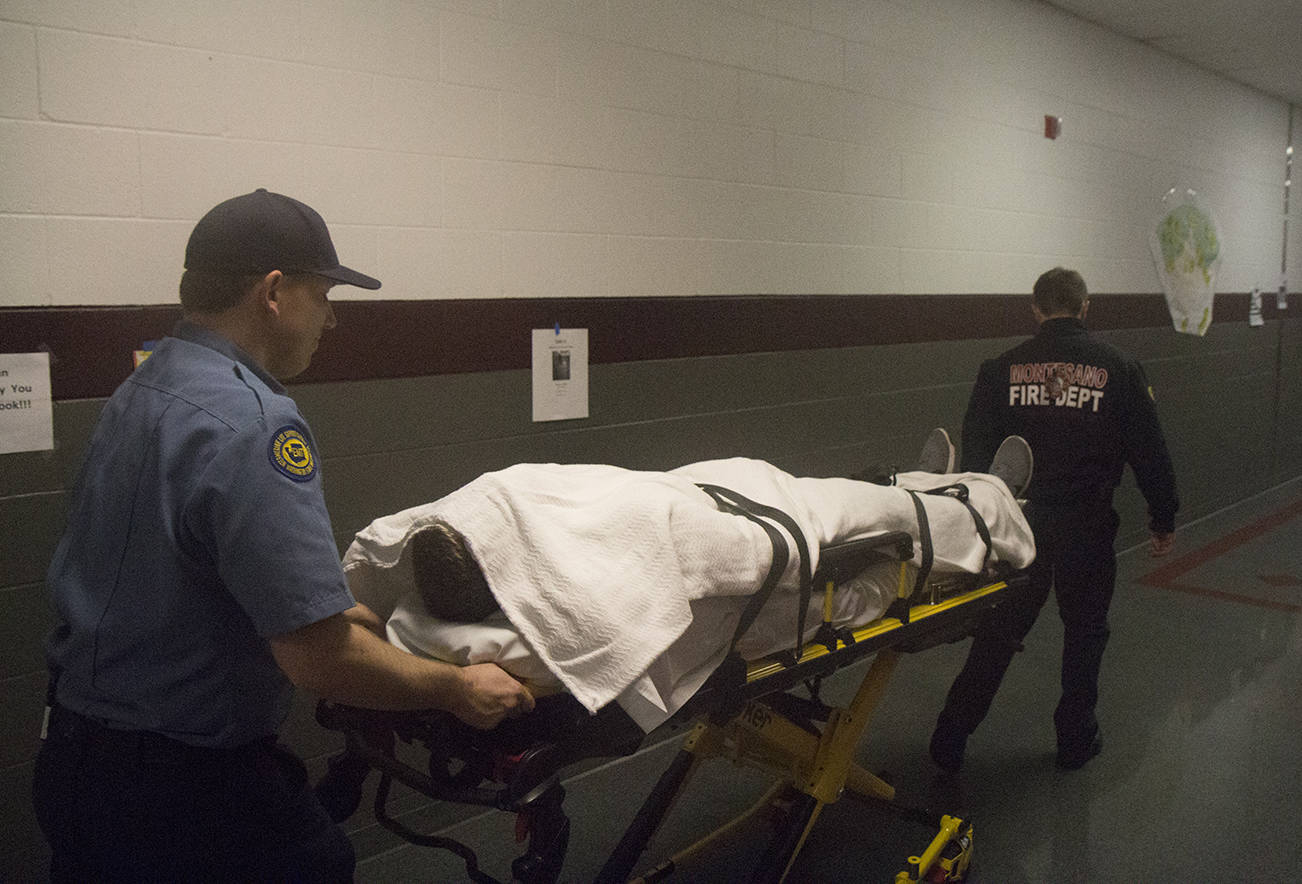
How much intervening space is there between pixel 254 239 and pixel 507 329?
142cm

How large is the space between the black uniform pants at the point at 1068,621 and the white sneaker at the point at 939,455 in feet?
1.97

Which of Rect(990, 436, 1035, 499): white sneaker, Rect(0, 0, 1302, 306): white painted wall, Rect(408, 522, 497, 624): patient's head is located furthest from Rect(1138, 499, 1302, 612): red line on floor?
Rect(408, 522, 497, 624): patient's head

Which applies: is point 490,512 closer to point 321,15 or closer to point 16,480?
point 16,480

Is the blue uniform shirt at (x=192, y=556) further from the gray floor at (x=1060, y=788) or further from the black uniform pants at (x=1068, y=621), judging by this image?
the black uniform pants at (x=1068, y=621)

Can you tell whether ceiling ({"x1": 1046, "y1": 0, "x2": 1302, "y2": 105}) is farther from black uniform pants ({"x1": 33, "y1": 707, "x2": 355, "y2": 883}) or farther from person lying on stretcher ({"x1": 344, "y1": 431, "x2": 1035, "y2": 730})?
black uniform pants ({"x1": 33, "y1": 707, "x2": 355, "y2": 883})

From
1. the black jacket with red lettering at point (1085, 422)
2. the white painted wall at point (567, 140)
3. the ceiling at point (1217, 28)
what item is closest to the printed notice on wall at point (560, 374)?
the white painted wall at point (567, 140)

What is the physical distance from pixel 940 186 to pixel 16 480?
3627mm

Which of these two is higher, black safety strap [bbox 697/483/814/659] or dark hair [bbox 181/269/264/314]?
dark hair [bbox 181/269/264/314]

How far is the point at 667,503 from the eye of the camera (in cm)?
171

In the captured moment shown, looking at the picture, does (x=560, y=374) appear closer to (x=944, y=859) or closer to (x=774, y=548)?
(x=774, y=548)

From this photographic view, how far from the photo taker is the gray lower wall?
2180 mm

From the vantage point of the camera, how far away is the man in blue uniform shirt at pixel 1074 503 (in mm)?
3178

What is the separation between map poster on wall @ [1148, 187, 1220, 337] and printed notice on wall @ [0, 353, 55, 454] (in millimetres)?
5867

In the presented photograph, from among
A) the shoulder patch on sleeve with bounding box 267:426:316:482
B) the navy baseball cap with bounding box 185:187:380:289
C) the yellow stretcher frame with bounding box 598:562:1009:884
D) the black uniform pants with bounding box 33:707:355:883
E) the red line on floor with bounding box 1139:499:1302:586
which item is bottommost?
the red line on floor with bounding box 1139:499:1302:586
